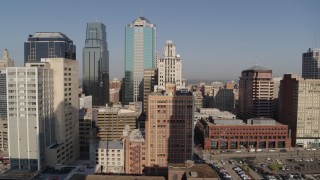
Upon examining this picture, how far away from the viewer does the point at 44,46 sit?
559ft

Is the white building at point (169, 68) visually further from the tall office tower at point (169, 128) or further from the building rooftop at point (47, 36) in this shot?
the building rooftop at point (47, 36)

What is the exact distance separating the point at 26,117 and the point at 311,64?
540ft

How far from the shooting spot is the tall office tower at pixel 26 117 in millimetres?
68562

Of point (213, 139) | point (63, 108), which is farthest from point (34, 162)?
point (213, 139)

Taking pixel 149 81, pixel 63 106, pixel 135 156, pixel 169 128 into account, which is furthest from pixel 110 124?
pixel 169 128

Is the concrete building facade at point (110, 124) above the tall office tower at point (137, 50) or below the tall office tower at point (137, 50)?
below

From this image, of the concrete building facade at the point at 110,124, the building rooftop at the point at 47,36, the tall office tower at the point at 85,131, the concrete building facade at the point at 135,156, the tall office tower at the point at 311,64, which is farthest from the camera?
the tall office tower at the point at 311,64

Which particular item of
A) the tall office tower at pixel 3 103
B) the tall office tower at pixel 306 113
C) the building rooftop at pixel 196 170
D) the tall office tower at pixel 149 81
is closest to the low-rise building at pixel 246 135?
the tall office tower at pixel 306 113

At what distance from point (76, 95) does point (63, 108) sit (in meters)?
7.93

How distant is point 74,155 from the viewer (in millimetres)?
85562

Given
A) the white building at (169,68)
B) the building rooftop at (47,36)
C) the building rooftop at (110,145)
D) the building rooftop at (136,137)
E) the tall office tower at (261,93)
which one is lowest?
the building rooftop at (110,145)

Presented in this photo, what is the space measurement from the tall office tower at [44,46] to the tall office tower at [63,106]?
92.0 meters

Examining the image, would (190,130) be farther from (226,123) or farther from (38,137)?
(226,123)

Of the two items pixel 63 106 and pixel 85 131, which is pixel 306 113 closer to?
pixel 85 131
